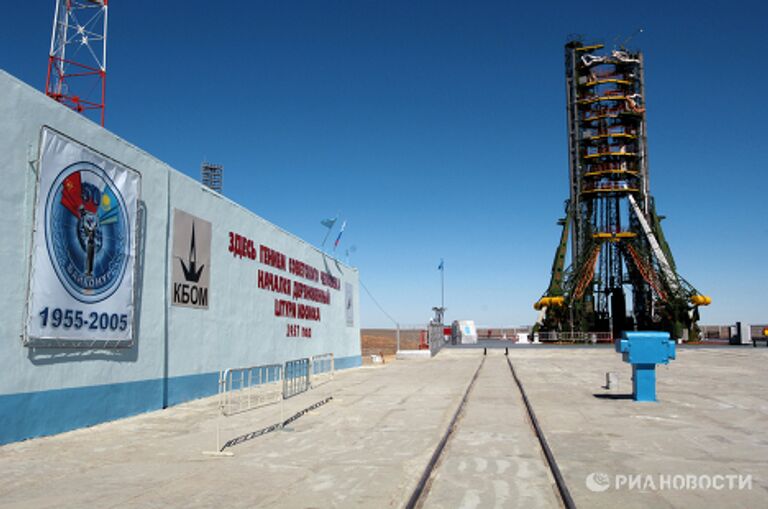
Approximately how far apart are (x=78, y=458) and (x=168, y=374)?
19.3ft

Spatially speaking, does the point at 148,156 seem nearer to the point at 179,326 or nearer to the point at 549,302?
the point at 179,326

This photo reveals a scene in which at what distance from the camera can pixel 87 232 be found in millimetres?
11734

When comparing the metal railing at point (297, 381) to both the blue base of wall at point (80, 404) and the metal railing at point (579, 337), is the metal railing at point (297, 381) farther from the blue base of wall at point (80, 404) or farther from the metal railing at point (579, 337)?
the metal railing at point (579, 337)

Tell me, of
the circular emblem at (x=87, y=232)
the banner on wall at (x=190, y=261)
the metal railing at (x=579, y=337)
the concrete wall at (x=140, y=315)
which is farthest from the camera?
the metal railing at (x=579, y=337)

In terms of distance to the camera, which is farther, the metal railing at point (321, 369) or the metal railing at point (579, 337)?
the metal railing at point (579, 337)

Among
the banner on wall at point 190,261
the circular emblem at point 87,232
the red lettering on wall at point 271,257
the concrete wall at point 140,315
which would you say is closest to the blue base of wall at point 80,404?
the concrete wall at point 140,315

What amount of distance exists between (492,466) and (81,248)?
8626 mm

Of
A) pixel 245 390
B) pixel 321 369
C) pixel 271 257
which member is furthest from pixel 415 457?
pixel 321 369

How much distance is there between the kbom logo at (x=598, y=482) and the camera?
6.91 m

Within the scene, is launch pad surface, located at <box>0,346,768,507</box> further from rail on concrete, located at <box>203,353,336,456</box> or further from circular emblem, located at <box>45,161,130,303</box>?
circular emblem, located at <box>45,161,130,303</box>

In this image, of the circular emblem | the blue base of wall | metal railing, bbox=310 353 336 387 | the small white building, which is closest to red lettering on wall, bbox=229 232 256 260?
the blue base of wall

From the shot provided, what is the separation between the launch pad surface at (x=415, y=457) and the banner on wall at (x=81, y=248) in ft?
6.52

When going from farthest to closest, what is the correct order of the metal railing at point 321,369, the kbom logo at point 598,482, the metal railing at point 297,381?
the metal railing at point 321,369, the metal railing at point 297,381, the kbom logo at point 598,482

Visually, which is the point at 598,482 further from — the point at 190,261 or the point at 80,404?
the point at 190,261
